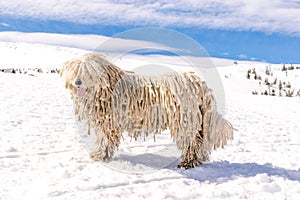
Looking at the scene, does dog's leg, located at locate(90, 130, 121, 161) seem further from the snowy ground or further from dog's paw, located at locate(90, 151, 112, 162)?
the snowy ground

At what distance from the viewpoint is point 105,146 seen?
5676 mm

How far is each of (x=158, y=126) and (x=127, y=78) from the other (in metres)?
0.65

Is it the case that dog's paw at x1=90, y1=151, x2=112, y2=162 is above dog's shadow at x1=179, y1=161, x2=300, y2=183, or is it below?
above

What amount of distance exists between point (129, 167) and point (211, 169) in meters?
0.95

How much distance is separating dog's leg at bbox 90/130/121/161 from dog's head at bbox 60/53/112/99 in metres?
0.57

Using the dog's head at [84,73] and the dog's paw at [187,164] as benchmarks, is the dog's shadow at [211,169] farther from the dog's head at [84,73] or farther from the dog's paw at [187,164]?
the dog's head at [84,73]

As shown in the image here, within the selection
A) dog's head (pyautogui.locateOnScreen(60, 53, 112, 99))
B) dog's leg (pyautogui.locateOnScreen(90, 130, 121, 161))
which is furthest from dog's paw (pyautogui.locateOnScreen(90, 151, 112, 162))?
dog's head (pyautogui.locateOnScreen(60, 53, 112, 99))

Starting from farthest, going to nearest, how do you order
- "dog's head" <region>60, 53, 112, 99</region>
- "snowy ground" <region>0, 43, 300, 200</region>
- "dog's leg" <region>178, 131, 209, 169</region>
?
"dog's leg" <region>178, 131, 209, 169</region>, "dog's head" <region>60, 53, 112, 99</region>, "snowy ground" <region>0, 43, 300, 200</region>

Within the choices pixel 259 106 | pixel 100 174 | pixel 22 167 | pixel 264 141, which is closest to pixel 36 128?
pixel 22 167

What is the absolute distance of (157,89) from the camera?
5.54 metres

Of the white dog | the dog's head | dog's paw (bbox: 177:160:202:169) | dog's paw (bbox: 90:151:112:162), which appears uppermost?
the dog's head

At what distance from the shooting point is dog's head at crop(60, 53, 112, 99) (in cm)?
530

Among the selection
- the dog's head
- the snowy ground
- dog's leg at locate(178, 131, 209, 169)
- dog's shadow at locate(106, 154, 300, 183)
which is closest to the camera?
the snowy ground

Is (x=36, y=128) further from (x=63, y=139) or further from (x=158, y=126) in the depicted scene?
(x=158, y=126)
